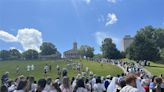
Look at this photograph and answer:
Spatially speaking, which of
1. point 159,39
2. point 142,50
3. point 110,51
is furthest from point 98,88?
point 159,39

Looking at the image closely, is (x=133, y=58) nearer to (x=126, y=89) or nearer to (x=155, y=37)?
(x=155, y=37)

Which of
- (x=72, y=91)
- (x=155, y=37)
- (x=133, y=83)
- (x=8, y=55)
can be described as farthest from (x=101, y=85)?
(x=8, y=55)

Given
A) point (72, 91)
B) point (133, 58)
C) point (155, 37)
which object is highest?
point (155, 37)

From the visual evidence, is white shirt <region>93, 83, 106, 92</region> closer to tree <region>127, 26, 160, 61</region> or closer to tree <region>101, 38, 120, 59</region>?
tree <region>127, 26, 160, 61</region>

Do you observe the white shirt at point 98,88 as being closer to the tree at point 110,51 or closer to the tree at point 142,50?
the tree at point 142,50

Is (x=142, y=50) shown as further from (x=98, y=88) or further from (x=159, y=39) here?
(x=98, y=88)

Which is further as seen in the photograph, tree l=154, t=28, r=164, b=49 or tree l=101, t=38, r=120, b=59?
tree l=154, t=28, r=164, b=49

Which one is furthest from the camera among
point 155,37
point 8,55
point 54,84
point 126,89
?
point 8,55

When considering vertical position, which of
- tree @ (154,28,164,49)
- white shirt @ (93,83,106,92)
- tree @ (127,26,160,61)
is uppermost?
tree @ (154,28,164,49)

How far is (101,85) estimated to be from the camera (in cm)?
2028

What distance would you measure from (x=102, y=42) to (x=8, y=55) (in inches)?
1926

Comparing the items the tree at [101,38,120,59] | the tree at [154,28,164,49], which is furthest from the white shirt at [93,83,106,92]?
the tree at [154,28,164,49]

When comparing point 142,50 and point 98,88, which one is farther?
point 142,50

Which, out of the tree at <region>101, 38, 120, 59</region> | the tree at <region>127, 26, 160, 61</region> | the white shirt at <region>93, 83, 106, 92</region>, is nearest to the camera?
the white shirt at <region>93, 83, 106, 92</region>
